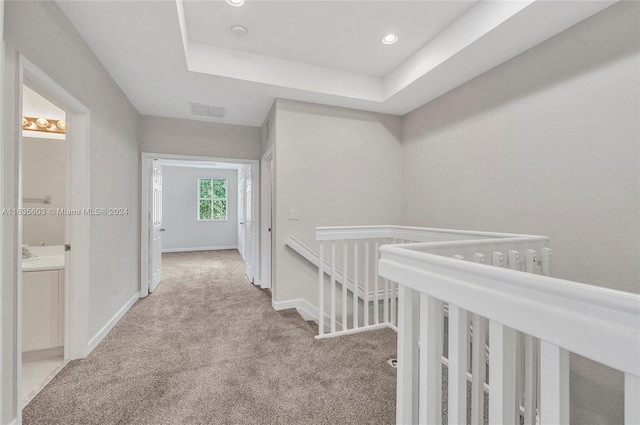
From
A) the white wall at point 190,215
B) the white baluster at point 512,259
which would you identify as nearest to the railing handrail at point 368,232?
the white baluster at point 512,259

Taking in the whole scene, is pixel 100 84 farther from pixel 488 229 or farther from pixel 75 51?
pixel 488 229

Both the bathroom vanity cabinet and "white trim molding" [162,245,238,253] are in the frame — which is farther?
"white trim molding" [162,245,238,253]

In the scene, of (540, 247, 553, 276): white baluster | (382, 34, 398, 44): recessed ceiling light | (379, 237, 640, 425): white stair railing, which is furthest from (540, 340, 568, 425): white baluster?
(382, 34, 398, 44): recessed ceiling light

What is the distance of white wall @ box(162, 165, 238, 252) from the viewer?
771cm

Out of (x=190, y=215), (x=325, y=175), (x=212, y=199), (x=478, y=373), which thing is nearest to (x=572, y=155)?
(x=478, y=373)

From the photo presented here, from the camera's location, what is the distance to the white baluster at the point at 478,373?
0.82 m

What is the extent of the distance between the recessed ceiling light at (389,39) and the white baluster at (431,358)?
8.21 feet

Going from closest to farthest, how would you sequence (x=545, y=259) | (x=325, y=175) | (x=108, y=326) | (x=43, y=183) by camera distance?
1. (x=545, y=259)
2. (x=108, y=326)
3. (x=43, y=183)
4. (x=325, y=175)

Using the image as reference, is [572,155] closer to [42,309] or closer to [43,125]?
[42,309]

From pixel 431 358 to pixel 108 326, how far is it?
2.94 m

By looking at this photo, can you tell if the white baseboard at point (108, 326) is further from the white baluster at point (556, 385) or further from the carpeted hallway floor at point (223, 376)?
the white baluster at point (556, 385)

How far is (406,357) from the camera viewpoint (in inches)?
37.7

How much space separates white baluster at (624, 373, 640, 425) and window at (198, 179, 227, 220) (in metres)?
8.56

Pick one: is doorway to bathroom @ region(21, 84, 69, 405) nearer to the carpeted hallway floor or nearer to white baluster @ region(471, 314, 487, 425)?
the carpeted hallway floor
